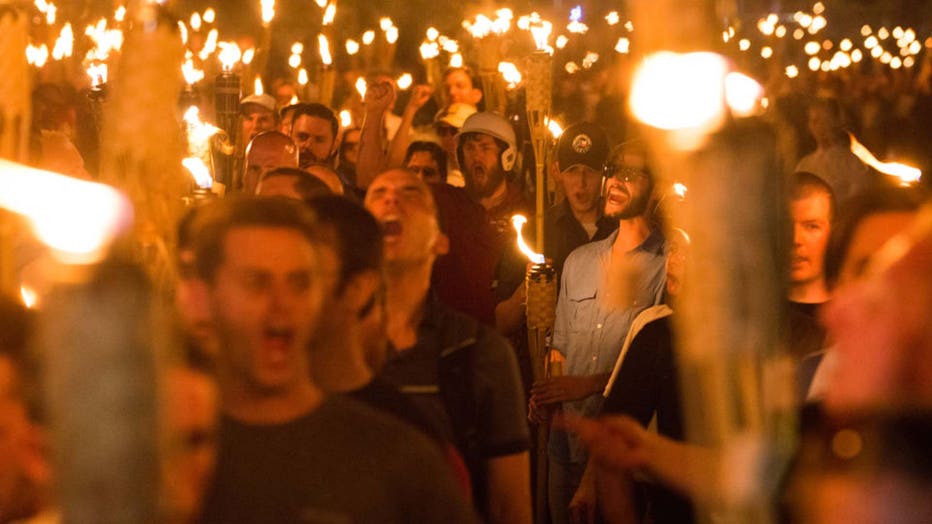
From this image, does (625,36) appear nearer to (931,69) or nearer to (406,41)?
(406,41)

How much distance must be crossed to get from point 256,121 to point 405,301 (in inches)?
218

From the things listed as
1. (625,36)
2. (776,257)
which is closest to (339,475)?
(776,257)

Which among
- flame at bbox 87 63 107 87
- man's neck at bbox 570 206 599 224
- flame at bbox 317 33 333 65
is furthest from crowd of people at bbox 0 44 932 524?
flame at bbox 317 33 333 65

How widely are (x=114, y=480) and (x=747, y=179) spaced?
0.82 m

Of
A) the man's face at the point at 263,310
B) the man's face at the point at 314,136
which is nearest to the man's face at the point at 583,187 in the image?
the man's face at the point at 314,136

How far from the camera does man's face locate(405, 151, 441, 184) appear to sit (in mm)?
7938

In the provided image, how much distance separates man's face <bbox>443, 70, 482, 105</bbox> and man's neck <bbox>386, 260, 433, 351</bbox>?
653 cm

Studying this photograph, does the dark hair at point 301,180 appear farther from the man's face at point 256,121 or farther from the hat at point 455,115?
the hat at point 455,115

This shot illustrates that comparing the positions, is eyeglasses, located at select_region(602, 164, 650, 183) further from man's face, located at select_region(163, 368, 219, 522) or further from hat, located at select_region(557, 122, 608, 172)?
man's face, located at select_region(163, 368, 219, 522)

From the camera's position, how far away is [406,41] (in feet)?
80.6

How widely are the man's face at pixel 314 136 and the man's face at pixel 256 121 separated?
0.96 metres

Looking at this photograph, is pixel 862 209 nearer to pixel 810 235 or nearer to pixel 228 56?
pixel 810 235

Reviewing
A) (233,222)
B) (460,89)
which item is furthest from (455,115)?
(233,222)

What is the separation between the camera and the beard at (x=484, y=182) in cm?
808
